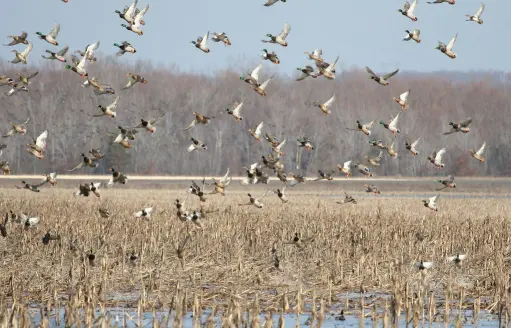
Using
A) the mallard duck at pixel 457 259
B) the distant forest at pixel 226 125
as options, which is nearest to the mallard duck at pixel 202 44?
the mallard duck at pixel 457 259

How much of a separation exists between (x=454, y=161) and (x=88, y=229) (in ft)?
235

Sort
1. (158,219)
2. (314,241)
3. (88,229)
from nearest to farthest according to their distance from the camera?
1. (314,241)
2. (88,229)
3. (158,219)

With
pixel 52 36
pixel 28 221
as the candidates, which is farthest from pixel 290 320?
pixel 52 36

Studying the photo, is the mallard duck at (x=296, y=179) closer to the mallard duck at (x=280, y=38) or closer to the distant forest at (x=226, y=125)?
the mallard duck at (x=280, y=38)

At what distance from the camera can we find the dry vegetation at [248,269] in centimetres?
1070

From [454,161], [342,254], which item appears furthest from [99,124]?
[342,254]

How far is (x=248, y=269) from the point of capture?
13727 mm

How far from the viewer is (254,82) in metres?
19.8

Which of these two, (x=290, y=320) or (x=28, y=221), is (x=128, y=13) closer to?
(x=28, y=221)

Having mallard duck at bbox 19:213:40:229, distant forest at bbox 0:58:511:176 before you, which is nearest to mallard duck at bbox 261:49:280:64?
mallard duck at bbox 19:213:40:229

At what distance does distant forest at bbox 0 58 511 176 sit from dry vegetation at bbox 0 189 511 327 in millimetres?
57174

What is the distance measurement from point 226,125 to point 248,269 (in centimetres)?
8434

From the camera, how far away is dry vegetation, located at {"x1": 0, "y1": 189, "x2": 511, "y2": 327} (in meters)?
10.7

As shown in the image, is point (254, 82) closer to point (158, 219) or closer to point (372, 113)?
point (158, 219)
